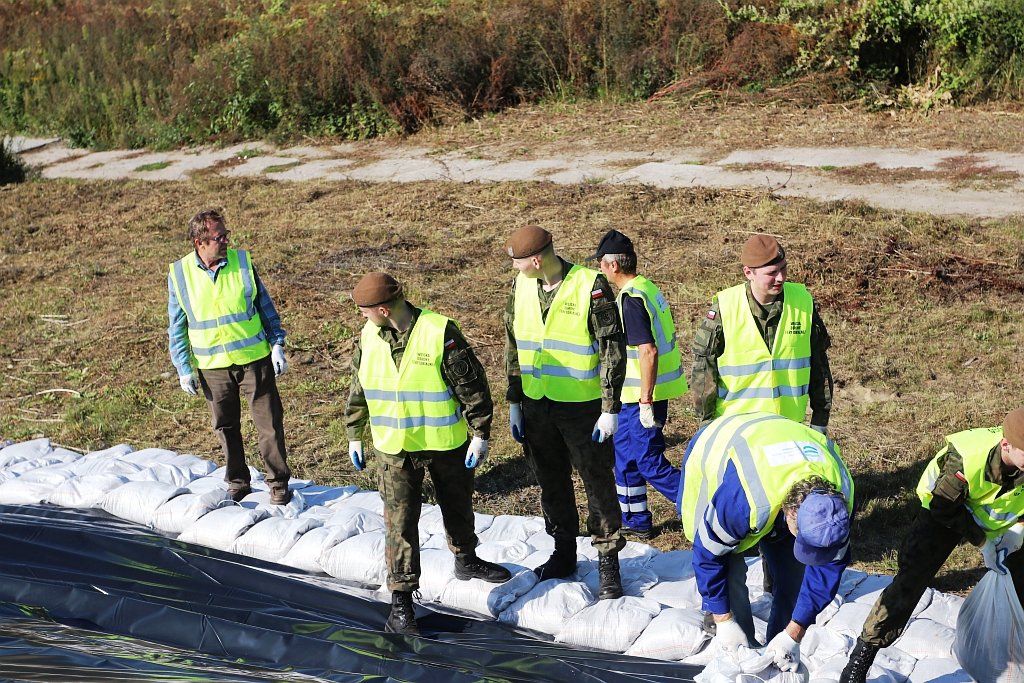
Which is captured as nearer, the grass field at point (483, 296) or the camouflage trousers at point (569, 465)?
the camouflage trousers at point (569, 465)

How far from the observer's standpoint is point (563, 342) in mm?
4820

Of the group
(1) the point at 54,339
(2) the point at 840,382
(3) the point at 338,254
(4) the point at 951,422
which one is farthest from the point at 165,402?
(4) the point at 951,422

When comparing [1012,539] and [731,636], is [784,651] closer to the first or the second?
[731,636]

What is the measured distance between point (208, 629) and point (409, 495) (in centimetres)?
102

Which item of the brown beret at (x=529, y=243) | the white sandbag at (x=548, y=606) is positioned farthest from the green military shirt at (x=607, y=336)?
the white sandbag at (x=548, y=606)

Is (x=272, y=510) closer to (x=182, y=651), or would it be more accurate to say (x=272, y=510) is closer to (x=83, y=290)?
(x=182, y=651)

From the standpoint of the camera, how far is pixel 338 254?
1090cm

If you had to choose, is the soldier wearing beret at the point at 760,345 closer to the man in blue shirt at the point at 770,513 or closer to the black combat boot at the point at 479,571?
the man in blue shirt at the point at 770,513

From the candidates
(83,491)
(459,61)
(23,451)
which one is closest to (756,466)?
(83,491)

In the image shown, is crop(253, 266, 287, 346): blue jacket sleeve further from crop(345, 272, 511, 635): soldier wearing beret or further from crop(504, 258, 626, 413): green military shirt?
crop(504, 258, 626, 413): green military shirt

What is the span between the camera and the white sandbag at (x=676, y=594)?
472 cm

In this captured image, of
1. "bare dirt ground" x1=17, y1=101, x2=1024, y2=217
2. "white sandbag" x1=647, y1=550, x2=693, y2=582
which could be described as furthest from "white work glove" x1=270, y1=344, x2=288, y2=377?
"bare dirt ground" x1=17, y1=101, x2=1024, y2=217

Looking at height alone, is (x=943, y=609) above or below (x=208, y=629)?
below

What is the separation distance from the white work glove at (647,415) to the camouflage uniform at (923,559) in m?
1.57
